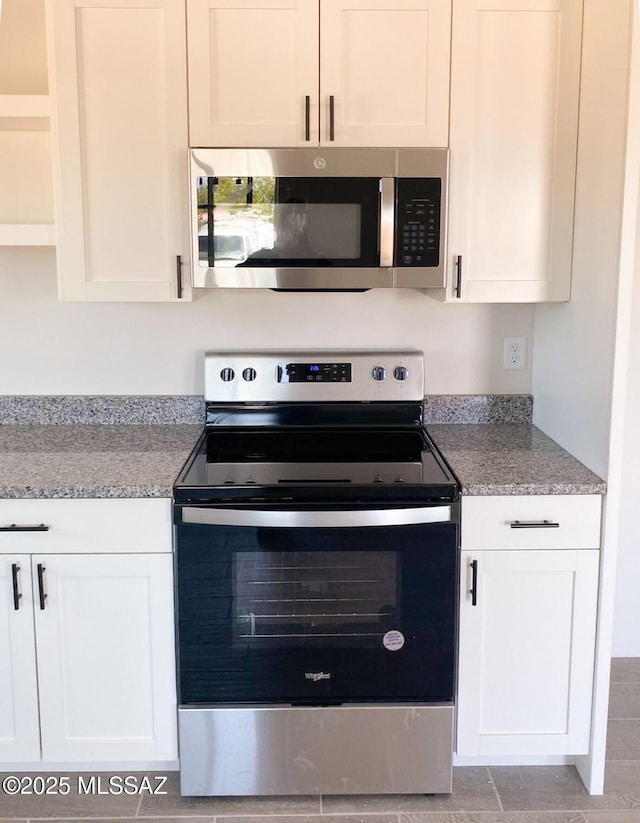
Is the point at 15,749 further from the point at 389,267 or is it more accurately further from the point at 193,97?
the point at 193,97

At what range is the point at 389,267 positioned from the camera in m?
2.18

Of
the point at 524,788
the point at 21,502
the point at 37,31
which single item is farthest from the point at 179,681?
the point at 37,31

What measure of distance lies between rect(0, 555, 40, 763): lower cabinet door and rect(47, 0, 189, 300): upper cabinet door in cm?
78

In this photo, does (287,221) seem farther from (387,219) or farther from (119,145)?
(119,145)

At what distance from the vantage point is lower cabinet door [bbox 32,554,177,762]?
2.00m

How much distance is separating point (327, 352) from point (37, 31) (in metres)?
1.29

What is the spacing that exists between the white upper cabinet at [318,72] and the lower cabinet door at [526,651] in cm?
116

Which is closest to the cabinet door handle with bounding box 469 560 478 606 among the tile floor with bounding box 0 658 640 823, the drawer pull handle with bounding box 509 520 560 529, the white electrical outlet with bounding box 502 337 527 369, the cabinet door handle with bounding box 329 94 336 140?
the drawer pull handle with bounding box 509 520 560 529

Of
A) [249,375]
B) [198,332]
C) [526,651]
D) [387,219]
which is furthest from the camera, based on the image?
[198,332]

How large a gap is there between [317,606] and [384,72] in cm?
141

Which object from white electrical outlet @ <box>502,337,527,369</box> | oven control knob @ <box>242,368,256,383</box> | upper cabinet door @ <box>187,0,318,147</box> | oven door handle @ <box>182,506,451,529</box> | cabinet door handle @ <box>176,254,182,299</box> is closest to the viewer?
oven door handle @ <box>182,506,451,529</box>

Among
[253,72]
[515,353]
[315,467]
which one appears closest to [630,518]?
[515,353]

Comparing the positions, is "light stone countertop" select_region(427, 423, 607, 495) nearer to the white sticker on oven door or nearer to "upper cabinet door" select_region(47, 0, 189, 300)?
the white sticker on oven door

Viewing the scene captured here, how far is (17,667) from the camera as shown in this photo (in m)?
2.04
